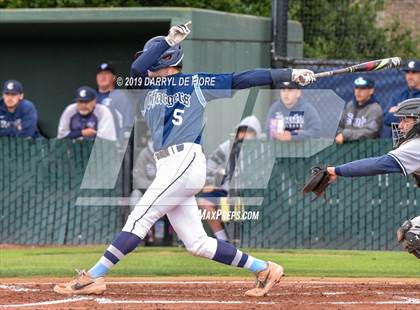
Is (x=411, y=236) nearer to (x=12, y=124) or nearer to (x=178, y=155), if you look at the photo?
(x=178, y=155)

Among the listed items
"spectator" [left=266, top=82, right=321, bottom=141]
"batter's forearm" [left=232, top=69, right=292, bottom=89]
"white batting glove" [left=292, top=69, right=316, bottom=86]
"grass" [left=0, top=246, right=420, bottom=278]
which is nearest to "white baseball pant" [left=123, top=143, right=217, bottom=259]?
"batter's forearm" [left=232, top=69, right=292, bottom=89]

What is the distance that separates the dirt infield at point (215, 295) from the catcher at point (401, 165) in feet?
1.75

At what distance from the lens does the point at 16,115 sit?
1357 centimetres

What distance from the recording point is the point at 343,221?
1242 centimetres

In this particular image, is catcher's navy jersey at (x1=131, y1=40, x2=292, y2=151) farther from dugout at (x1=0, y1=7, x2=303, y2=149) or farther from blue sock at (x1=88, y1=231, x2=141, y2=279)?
dugout at (x1=0, y1=7, x2=303, y2=149)

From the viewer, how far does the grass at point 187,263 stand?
34.2 ft

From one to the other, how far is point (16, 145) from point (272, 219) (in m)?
3.38

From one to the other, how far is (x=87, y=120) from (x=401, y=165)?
6.54 m

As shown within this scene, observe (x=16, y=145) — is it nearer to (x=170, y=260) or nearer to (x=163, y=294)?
(x=170, y=260)

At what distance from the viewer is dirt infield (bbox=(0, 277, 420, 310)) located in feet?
24.7

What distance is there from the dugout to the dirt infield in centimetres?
415

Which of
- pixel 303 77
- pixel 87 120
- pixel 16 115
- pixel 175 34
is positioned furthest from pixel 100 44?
pixel 303 77

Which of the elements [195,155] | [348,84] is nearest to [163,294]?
[195,155]

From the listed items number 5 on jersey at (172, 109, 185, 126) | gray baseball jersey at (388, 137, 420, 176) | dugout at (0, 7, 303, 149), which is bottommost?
gray baseball jersey at (388, 137, 420, 176)
